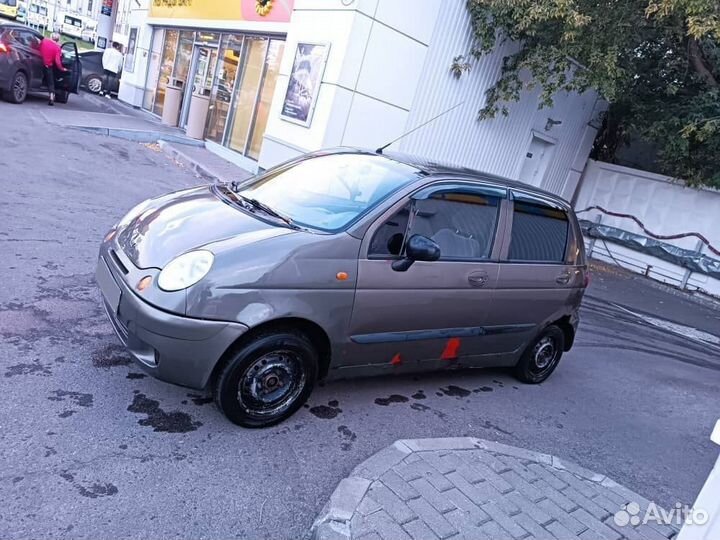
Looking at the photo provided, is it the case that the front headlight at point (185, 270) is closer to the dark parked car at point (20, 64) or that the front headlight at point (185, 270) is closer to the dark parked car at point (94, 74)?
the dark parked car at point (20, 64)

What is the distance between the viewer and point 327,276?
3.30m

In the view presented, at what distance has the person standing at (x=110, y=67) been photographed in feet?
68.5

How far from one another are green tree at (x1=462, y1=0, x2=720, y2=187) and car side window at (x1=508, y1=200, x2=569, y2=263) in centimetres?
513

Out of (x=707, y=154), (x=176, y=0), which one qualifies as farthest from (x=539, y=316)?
(x=176, y=0)

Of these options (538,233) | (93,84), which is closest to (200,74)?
(93,84)

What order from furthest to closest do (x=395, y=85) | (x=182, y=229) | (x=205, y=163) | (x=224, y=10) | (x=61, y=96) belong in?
(x=61, y=96)
(x=224, y=10)
(x=205, y=163)
(x=395, y=85)
(x=182, y=229)

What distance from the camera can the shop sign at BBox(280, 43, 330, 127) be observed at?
9.58 m

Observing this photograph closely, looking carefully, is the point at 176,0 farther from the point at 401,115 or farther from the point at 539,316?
the point at 539,316

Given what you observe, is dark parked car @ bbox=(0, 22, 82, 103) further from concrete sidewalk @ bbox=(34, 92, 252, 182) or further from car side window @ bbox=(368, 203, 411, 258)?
car side window @ bbox=(368, 203, 411, 258)


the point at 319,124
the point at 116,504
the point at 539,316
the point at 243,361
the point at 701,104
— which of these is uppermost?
the point at 701,104

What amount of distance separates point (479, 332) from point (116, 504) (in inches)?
110

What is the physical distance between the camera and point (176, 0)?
17.0m

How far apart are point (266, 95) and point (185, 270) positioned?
33.1ft

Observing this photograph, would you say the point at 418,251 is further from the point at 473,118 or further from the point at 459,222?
the point at 473,118
